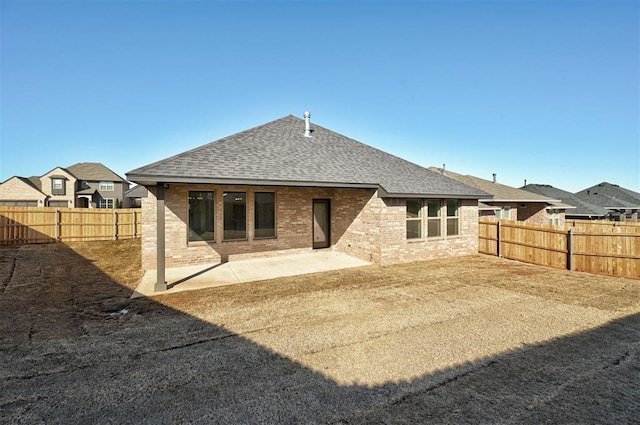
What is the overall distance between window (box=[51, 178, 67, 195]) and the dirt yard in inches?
1399

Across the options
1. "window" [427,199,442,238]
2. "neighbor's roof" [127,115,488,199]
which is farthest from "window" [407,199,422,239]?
"neighbor's roof" [127,115,488,199]

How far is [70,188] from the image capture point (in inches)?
1405

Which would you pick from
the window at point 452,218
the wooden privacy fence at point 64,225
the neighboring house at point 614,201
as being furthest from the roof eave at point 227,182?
the neighboring house at point 614,201

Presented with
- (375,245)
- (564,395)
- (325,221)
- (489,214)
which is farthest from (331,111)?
(564,395)

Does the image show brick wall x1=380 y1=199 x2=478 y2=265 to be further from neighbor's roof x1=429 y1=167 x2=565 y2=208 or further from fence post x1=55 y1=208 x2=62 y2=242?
fence post x1=55 y1=208 x2=62 y2=242

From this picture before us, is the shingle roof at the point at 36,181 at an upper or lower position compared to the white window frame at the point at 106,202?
upper

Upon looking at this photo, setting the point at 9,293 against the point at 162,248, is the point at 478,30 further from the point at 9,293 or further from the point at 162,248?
the point at 9,293

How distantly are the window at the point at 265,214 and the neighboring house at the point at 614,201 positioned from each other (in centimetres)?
3365

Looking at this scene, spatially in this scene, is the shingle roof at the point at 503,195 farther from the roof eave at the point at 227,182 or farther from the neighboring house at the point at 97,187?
the neighboring house at the point at 97,187

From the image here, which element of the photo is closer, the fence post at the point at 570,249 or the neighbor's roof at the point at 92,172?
the fence post at the point at 570,249

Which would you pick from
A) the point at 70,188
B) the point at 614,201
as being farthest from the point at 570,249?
the point at 70,188

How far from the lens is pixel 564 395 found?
338 centimetres

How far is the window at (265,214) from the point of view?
38.1 feet

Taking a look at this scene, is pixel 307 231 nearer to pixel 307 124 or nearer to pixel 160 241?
pixel 307 124
